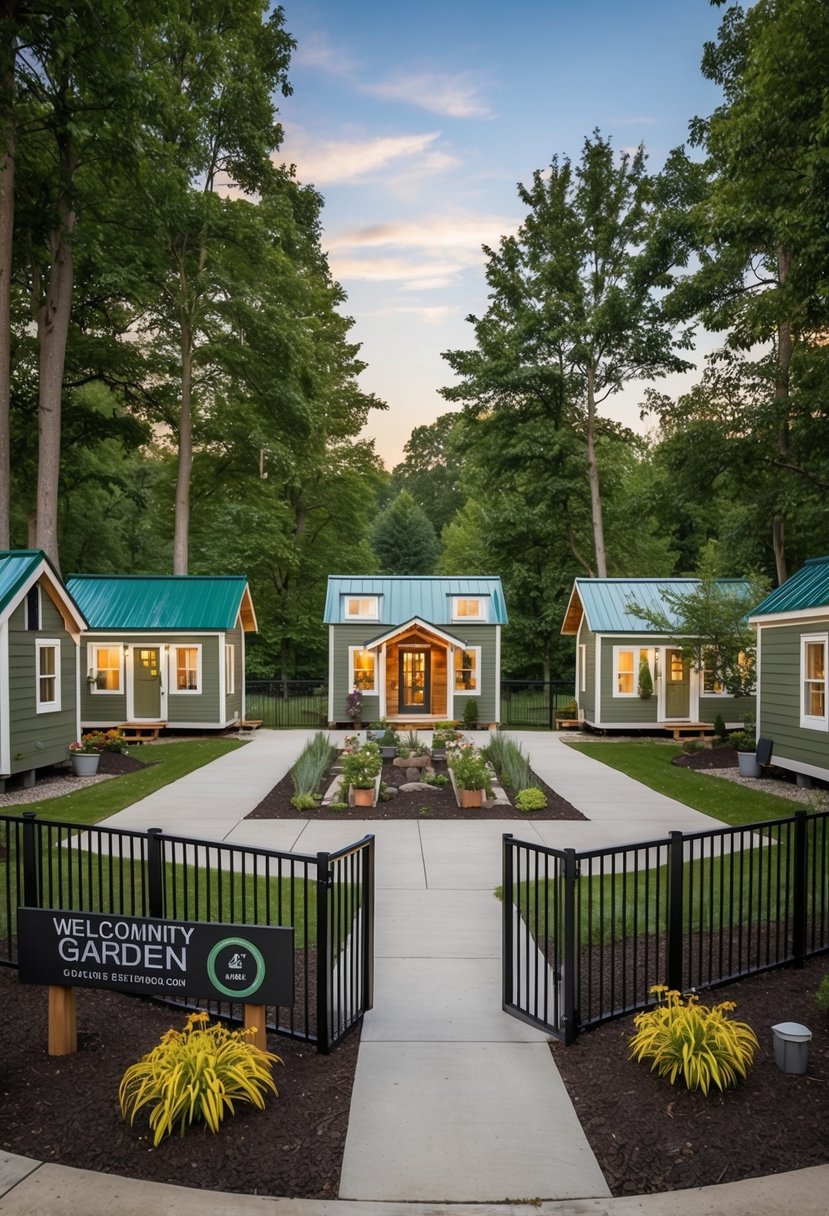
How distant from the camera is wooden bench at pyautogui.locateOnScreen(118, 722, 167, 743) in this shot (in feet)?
72.5

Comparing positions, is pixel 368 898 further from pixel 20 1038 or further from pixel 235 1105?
pixel 20 1038

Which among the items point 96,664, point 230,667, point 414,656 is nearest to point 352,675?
point 414,656

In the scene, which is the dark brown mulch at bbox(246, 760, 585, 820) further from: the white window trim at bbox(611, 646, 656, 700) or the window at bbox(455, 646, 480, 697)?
the window at bbox(455, 646, 480, 697)

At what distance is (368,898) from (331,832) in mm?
5508

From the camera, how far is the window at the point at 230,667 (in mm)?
22992

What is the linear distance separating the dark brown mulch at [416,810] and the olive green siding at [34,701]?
4751 mm

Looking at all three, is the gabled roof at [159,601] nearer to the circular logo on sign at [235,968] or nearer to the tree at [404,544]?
the circular logo on sign at [235,968]

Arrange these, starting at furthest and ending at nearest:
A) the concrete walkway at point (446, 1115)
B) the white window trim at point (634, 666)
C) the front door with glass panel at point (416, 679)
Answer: the front door with glass panel at point (416, 679) → the white window trim at point (634, 666) → the concrete walkway at point (446, 1115)

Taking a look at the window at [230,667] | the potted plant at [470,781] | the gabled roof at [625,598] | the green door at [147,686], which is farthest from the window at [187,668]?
the potted plant at [470,781]

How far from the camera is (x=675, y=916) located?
212 inches

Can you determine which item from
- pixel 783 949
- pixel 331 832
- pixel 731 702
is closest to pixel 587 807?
pixel 331 832

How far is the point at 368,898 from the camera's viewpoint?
211 inches

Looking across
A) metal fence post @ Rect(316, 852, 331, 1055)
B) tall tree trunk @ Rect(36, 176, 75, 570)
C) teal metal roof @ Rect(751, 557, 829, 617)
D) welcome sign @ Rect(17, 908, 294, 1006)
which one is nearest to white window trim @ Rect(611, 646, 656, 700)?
teal metal roof @ Rect(751, 557, 829, 617)

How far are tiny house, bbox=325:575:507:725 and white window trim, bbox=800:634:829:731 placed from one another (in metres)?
Result: 11.6
